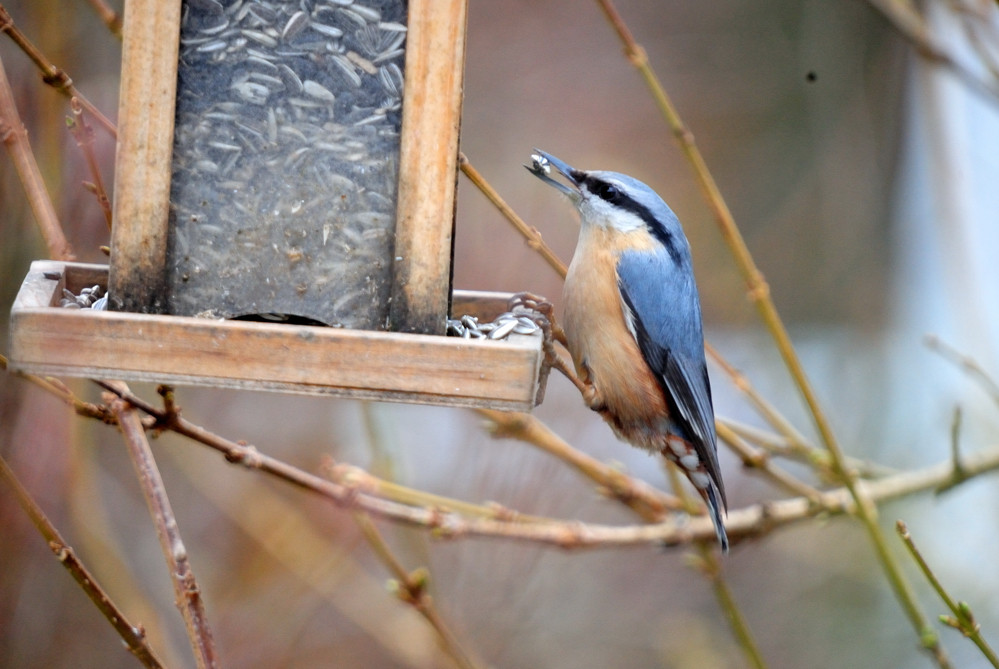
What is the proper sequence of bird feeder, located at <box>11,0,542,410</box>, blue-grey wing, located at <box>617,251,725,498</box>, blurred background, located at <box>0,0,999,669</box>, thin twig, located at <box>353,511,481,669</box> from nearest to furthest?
bird feeder, located at <box>11,0,542,410</box>
thin twig, located at <box>353,511,481,669</box>
blue-grey wing, located at <box>617,251,725,498</box>
blurred background, located at <box>0,0,999,669</box>

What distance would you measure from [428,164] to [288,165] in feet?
1.09

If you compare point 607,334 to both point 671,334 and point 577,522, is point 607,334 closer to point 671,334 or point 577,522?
point 671,334

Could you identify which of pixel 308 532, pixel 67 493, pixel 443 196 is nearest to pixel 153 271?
pixel 443 196

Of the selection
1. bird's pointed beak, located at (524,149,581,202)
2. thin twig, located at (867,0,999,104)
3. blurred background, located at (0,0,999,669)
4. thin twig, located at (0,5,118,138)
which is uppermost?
thin twig, located at (867,0,999,104)

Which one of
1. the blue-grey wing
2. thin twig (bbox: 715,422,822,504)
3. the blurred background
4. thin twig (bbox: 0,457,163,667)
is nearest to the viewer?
thin twig (bbox: 0,457,163,667)

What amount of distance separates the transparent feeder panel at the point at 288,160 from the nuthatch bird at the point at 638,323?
91 centimetres

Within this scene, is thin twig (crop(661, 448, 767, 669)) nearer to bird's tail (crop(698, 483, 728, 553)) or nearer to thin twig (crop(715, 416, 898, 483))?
bird's tail (crop(698, 483, 728, 553))

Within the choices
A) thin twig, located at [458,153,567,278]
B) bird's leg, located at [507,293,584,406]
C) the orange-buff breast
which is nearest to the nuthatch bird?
the orange-buff breast

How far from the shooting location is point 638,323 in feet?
10.1

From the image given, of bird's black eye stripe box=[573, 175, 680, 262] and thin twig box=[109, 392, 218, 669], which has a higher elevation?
bird's black eye stripe box=[573, 175, 680, 262]

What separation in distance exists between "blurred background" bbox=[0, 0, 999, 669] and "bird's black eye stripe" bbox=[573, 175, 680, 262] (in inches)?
40.6

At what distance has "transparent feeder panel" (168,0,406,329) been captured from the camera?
7.22 ft

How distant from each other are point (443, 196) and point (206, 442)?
73 centimetres

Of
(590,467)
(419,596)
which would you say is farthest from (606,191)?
(419,596)
